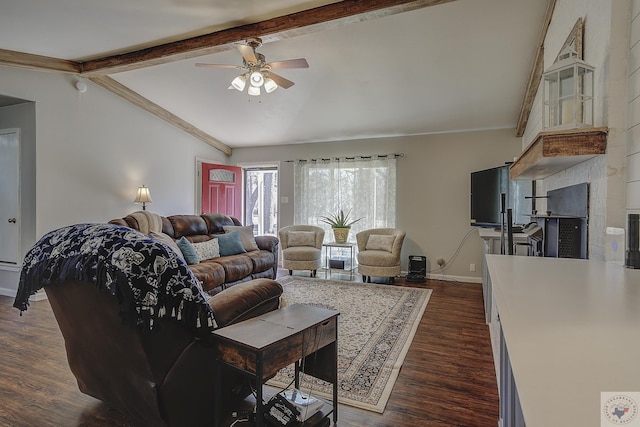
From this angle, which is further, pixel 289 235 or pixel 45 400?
pixel 289 235

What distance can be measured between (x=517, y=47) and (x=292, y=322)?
3453mm

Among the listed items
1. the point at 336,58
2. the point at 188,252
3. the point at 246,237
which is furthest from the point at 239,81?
the point at 246,237

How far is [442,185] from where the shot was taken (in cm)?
564

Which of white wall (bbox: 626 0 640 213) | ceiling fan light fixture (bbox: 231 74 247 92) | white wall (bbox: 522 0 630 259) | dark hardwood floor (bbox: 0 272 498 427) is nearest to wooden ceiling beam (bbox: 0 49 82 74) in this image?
ceiling fan light fixture (bbox: 231 74 247 92)

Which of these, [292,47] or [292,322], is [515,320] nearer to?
[292,322]

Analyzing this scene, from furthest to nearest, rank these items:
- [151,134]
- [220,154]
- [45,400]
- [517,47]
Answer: [220,154], [151,134], [517,47], [45,400]

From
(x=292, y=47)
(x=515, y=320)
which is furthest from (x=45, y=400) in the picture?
(x=292, y=47)

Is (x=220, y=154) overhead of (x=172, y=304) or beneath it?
overhead

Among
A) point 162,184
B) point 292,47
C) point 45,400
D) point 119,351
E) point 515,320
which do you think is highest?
point 292,47

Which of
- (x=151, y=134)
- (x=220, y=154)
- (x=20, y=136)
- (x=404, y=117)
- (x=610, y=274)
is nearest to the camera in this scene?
(x=610, y=274)

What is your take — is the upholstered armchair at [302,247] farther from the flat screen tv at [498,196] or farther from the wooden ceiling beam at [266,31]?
the wooden ceiling beam at [266,31]

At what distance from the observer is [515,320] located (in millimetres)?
890

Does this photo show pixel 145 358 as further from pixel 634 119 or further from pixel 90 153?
pixel 90 153

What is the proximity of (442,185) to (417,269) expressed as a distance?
4.55 feet
